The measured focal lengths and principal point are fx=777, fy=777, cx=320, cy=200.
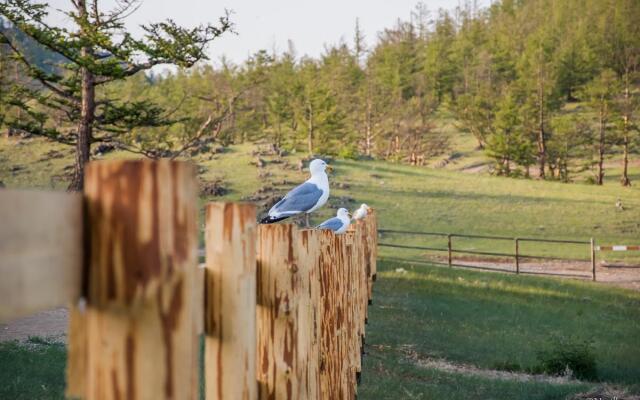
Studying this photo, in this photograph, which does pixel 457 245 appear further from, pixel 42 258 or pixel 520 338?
pixel 42 258

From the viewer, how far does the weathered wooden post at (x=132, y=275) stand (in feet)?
4.04

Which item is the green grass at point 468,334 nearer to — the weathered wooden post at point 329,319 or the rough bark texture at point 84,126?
the weathered wooden post at point 329,319

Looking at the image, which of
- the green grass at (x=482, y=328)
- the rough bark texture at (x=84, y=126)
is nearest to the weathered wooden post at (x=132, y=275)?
the green grass at (x=482, y=328)

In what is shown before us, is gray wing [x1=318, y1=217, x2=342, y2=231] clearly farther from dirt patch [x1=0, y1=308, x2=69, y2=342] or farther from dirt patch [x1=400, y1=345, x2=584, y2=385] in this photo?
dirt patch [x1=0, y1=308, x2=69, y2=342]

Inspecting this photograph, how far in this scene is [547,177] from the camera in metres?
52.9

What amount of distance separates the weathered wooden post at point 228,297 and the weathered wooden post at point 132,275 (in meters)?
0.49

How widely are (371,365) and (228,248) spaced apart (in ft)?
25.9

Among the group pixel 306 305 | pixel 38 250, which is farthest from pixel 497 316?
pixel 38 250

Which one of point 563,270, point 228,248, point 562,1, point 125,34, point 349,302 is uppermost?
point 562,1

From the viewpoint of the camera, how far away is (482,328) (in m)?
13.9

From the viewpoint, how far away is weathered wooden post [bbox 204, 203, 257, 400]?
A: 6.02 ft

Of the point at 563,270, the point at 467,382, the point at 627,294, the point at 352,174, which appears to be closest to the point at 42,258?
the point at 467,382

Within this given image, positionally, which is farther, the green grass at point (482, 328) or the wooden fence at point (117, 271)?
the green grass at point (482, 328)

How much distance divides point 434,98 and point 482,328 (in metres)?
60.4
